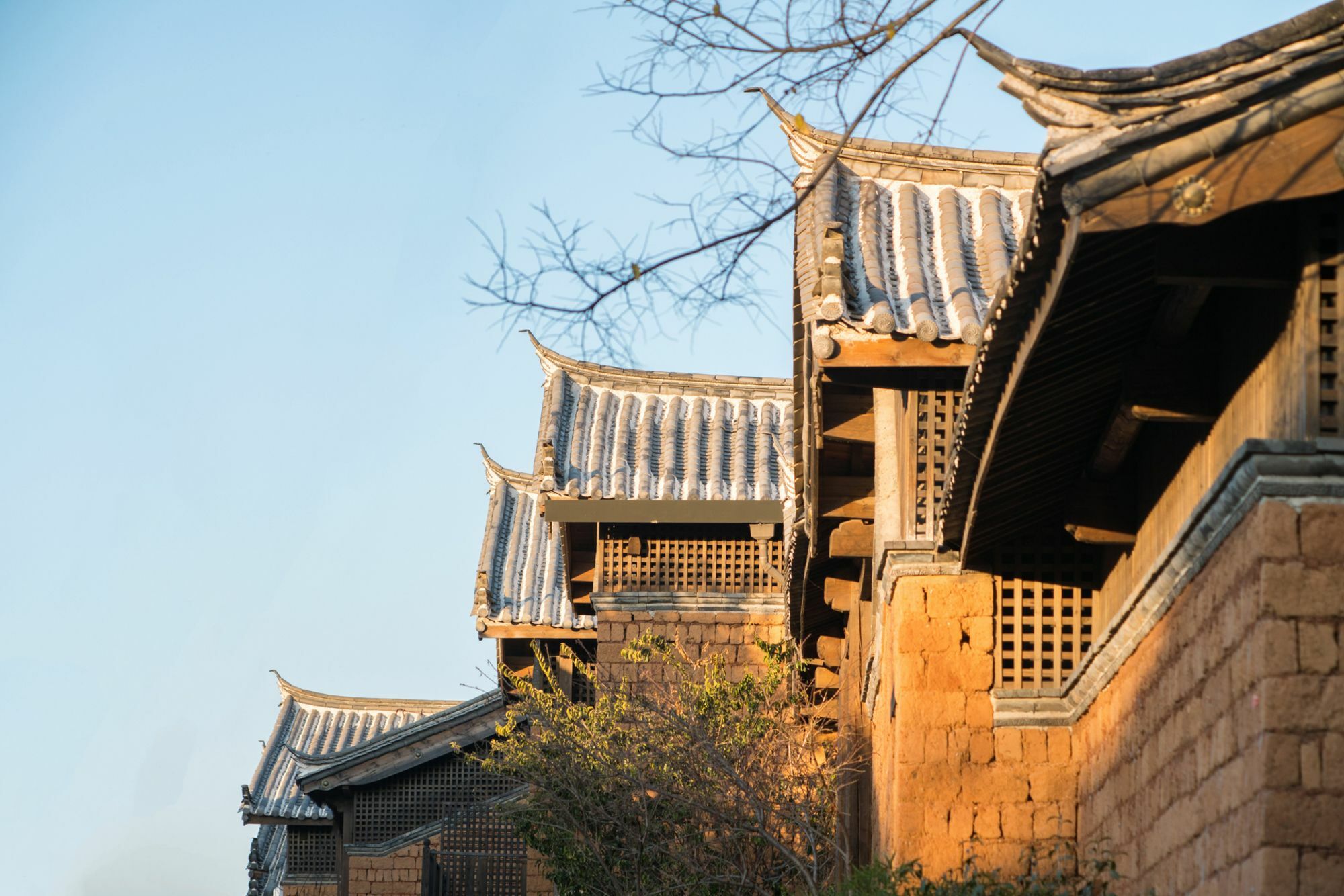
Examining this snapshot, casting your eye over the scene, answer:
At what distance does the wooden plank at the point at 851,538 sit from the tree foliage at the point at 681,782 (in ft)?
5.52

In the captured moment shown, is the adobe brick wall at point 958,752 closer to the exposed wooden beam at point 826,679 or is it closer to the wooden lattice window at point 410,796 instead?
the exposed wooden beam at point 826,679

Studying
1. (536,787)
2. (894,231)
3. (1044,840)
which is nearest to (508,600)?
(536,787)

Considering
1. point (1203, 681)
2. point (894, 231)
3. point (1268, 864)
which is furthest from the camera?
point (894, 231)

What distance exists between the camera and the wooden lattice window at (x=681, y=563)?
778 inches

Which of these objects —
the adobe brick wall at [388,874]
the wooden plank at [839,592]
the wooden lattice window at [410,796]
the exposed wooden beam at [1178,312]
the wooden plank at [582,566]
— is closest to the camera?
the exposed wooden beam at [1178,312]

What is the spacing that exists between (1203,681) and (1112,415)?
1.81 meters

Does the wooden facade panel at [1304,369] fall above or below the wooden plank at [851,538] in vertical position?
below

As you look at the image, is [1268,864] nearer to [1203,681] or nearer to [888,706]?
[1203,681]

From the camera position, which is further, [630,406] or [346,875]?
→ [346,875]

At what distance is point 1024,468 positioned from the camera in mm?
8438

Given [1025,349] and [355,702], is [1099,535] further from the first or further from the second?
[355,702]

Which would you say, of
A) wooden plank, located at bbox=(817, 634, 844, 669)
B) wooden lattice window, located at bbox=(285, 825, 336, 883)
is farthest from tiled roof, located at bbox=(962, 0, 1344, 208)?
wooden lattice window, located at bbox=(285, 825, 336, 883)

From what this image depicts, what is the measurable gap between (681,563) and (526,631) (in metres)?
5.03

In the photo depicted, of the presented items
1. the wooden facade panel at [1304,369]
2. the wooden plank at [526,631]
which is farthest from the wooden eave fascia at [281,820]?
the wooden facade panel at [1304,369]
